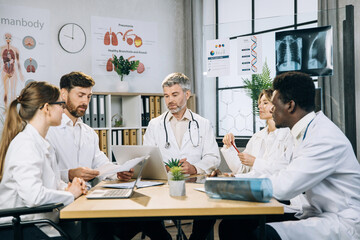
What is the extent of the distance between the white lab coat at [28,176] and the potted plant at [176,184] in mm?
486

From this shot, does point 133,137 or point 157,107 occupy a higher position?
point 157,107

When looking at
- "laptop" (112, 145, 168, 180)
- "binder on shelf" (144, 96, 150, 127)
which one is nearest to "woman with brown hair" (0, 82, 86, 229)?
"laptop" (112, 145, 168, 180)

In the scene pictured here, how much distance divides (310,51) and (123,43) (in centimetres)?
265

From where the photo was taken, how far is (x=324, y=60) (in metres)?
3.43

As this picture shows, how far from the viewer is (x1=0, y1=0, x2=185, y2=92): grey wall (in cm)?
454

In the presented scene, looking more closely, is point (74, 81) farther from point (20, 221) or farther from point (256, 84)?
point (256, 84)

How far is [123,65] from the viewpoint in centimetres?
480

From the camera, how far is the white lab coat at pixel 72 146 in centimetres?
266

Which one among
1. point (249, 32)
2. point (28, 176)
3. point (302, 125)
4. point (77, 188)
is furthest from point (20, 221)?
point (249, 32)

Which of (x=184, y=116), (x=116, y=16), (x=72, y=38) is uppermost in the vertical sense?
(x=116, y=16)

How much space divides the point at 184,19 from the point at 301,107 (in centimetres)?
400

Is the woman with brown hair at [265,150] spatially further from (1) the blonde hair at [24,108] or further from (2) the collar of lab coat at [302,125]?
(1) the blonde hair at [24,108]

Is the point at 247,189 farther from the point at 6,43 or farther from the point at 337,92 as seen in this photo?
the point at 6,43

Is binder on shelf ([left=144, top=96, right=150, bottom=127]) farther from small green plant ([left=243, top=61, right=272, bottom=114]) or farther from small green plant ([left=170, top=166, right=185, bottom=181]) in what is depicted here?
small green plant ([left=170, top=166, right=185, bottom=181])
